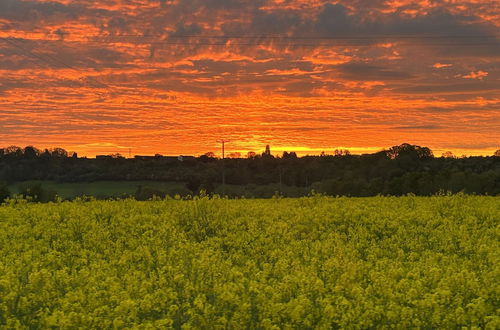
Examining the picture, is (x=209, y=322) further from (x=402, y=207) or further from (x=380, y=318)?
(x=402, y=207)

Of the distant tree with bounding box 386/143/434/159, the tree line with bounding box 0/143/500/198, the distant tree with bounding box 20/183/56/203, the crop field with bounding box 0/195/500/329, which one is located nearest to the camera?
the crop field with bounding box 0/195/500/329

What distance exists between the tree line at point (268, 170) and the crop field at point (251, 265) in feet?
136

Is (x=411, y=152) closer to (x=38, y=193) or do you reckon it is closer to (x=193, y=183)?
(x=193, y=183)

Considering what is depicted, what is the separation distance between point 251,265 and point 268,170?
9347 centimetres

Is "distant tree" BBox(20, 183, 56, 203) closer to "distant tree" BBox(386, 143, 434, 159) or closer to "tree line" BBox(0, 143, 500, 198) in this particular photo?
"tree line" BBox(0, 143, 500, 198)

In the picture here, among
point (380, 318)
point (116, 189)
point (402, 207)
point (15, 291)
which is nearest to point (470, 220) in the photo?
point (402, 207)

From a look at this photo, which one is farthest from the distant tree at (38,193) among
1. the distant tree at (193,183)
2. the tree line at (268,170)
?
the distant tree at (193,183)

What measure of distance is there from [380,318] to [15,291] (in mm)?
6799

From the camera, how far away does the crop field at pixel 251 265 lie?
367 inches

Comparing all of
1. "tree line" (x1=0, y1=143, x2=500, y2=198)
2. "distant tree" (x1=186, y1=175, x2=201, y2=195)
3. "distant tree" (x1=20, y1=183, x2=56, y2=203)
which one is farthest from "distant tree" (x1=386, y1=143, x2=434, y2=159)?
"distant tree" (x1=20, y1=183, x2=56, y2=203)

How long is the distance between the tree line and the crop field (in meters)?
41.5

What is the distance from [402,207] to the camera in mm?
26953

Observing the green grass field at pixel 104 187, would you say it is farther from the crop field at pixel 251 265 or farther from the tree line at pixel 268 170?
the crop field at pixel 251 265

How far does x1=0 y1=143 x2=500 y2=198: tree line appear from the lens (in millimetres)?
75250
